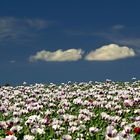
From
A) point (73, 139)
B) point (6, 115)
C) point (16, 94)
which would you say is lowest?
point (73, 139)

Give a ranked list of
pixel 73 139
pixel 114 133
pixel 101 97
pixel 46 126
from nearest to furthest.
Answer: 1. pixel 114 133
2. pixel 73 139
3. pixel 46 126
4. pixel 101 97

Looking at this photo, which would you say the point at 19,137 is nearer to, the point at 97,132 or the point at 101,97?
the point at 97,132

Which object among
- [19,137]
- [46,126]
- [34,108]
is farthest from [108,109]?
[19,137]

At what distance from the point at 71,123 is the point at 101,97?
29.0ft

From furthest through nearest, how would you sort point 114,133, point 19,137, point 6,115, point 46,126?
point 6,115
point 46,126
point 19,137
point 114,133

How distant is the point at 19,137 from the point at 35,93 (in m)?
13.4

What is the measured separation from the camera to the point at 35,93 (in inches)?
1090

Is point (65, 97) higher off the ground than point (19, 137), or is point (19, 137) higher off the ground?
point (65, 97)

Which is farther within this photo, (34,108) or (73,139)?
(34,108)

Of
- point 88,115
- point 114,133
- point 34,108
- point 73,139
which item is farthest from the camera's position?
point 34,108

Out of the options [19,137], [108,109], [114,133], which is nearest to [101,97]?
[108,109]

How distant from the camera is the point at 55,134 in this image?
14.3 meters

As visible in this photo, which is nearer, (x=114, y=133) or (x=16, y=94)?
(x=114, y=133)

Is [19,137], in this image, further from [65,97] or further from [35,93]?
[35,93]
